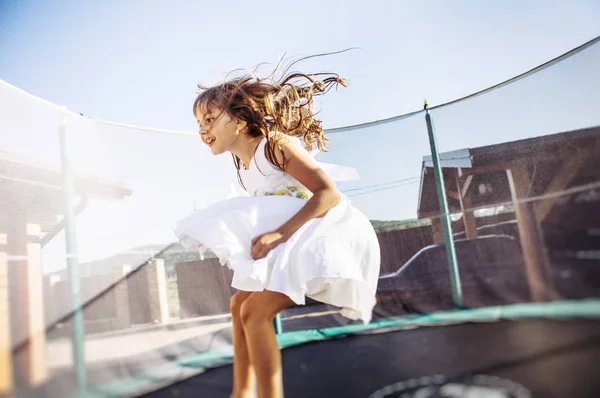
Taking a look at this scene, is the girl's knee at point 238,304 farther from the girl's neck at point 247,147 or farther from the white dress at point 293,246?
the girl's neck at point 247,147

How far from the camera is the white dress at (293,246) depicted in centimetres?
87

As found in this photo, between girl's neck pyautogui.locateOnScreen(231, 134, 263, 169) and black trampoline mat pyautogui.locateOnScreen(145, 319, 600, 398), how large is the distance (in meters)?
0.63

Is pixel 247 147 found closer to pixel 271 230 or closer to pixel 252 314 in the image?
pixel 271 230

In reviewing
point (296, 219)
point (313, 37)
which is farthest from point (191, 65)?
point (296, 219)

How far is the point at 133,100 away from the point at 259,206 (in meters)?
1.05

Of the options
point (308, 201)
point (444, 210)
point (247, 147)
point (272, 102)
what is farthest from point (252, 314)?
point (444, 210)

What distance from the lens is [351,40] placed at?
173cm

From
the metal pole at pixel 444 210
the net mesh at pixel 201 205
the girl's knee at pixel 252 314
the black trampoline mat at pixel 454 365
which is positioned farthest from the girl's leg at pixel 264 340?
the metal pole at pixel 444 210

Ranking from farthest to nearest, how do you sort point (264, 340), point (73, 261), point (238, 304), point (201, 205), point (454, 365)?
point (201, 205) < point (73, 261) < point (238, 304) < point (454, 365) < point (264, 340)

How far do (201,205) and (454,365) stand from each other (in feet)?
4.38

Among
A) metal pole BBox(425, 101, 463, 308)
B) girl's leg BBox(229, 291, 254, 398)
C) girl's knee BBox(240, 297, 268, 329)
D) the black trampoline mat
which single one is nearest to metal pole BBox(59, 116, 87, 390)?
the black trampoline mat

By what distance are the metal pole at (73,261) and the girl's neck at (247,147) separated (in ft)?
2.17

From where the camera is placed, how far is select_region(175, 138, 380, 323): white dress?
→ 868 millimetres

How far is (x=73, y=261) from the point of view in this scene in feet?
4.55
